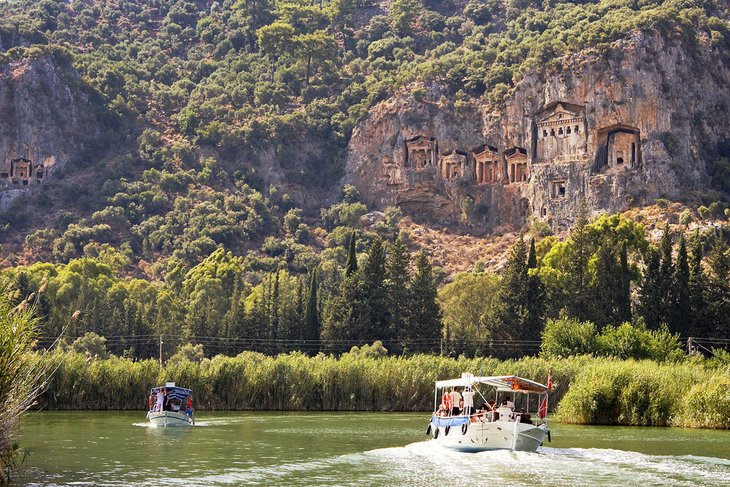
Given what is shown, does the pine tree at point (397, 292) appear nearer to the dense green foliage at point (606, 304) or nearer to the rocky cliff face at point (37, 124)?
the dense green foliage at point (606, 304)

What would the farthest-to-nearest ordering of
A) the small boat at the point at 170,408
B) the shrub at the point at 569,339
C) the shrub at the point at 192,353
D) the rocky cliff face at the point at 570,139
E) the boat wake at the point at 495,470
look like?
the rocky cliff face at the point at 570,139 → the shrub at the point at 192,353 → the shrub at the point at 569,339 → the small boat at the point at 170,408 → the boat wake at the point at 495,470

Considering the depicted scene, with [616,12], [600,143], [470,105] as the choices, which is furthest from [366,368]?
[616,12]

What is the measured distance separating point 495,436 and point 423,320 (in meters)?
55.7

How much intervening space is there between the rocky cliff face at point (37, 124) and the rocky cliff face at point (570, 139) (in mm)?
43407

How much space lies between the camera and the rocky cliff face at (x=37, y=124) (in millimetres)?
182000

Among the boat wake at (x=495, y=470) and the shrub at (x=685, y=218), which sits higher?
the shrub at (x=685, y=218)

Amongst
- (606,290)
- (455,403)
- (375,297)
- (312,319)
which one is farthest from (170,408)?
(606,290)

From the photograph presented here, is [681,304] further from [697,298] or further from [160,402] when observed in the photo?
[160,402]

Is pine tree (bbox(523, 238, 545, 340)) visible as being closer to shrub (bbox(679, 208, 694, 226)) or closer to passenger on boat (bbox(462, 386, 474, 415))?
shrub (bbox(679, 208, 694, 226))

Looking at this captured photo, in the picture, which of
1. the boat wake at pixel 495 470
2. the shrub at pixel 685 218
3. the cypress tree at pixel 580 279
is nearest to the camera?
the boat wake at pixel 495 470

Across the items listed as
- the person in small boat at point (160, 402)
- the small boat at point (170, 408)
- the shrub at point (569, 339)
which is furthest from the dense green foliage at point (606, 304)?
the person in small boat at point (160, 402)

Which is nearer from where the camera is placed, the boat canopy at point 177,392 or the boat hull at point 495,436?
the boat hull at point 495,436

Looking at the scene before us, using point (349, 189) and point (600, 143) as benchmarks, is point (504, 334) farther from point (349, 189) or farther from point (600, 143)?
point (349, 189)

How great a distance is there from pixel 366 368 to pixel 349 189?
93707mm
